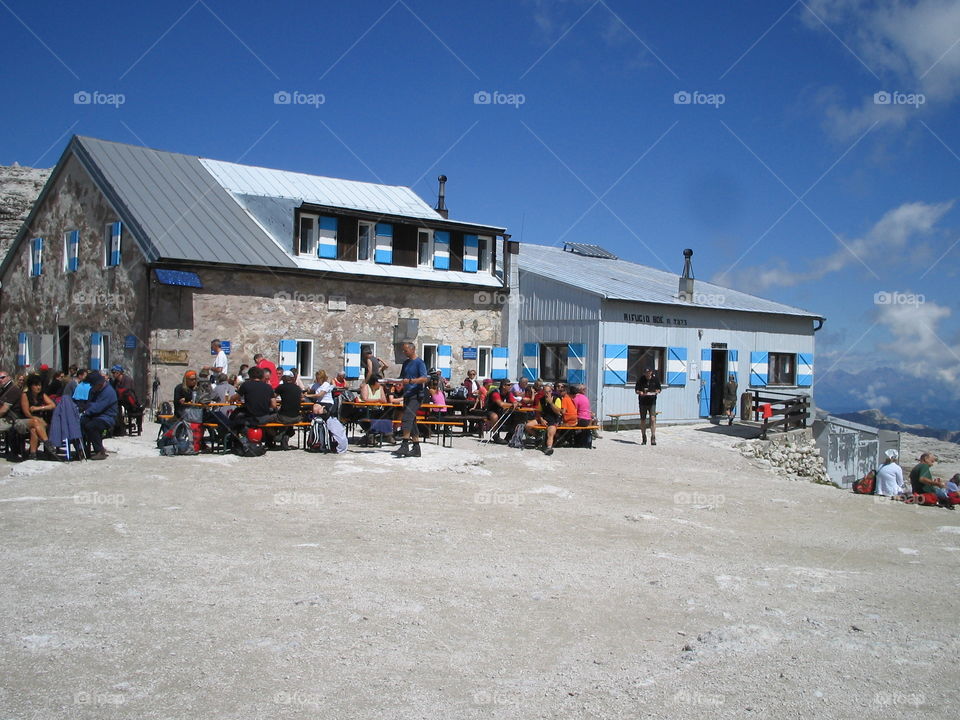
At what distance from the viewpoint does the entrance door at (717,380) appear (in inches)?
987

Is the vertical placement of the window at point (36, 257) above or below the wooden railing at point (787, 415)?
above

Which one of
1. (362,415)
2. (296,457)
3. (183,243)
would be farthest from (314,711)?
(183,243)

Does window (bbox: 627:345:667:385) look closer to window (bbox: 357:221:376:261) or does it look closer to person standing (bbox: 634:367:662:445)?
person standing (bbox: 634:367:662:445)

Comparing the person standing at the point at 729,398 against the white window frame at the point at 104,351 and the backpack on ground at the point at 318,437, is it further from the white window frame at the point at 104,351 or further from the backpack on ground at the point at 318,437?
the white window frame at the point at 104,351

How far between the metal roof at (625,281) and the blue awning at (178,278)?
9643 mm

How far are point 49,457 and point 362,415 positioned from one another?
4.88 meters

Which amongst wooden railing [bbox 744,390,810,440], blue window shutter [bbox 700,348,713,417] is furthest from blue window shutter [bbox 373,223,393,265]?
wooden railing [bbox 744,390,810,440]

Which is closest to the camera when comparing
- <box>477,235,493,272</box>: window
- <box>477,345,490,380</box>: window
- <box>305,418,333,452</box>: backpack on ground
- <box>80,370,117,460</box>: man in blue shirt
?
<box>80,370,117,460</box>: man in blue shirt

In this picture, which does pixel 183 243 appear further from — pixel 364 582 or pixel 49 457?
pixel 364 582

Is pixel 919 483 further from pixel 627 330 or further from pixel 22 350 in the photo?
pixel 22 350

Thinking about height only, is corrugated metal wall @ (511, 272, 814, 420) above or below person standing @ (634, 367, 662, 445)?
above

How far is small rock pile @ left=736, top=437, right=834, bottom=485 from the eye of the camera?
1833cm

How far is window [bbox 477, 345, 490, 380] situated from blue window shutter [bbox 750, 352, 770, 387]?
27.8ft

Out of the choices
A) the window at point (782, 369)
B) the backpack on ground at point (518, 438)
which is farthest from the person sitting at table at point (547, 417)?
the window at point (782, 369)
